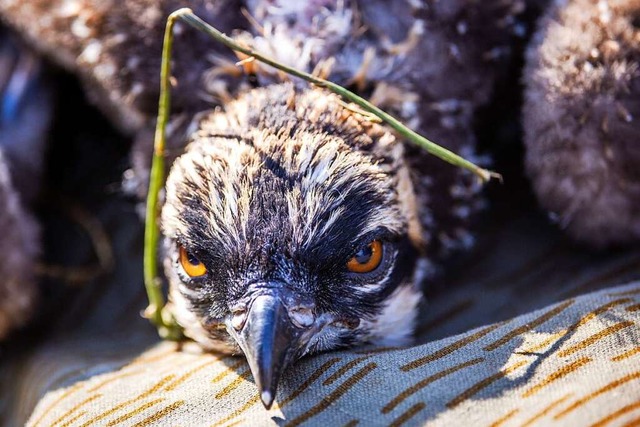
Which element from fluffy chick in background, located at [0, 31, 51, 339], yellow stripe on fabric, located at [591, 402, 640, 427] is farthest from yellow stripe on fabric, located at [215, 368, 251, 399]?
fluffy chick in background, located at [0, 31, 51, 339]

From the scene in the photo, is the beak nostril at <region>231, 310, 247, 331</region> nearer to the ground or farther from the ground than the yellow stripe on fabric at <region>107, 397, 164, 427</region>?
farther from the ground

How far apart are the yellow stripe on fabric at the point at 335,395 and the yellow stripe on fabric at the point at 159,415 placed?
0.74 feet

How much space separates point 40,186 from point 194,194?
89cm

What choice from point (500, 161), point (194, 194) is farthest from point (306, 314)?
point (500, 161)

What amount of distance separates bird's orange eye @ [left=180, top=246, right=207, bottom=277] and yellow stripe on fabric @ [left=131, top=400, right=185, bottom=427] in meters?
0.27

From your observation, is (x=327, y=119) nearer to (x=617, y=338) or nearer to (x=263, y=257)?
(x=263, y=257)

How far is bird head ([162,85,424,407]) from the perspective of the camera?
4.64 ft

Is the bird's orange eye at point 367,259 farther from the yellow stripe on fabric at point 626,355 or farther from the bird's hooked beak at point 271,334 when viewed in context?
the yellow stripe on fabric at point 626,355

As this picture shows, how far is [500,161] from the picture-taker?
2088 mm

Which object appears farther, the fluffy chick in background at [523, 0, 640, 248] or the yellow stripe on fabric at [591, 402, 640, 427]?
the fluffy chick in background at [523, 0, 640, 248]

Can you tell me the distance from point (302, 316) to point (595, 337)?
529mm

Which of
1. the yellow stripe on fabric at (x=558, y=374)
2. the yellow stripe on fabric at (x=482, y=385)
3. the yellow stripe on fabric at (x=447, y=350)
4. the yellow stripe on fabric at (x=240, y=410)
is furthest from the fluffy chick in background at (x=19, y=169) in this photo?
the yellow stripe on fabric at (x=558, y=374)

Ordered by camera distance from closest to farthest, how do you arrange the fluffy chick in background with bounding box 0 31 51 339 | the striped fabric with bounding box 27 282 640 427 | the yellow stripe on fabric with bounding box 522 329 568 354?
the striped fabric with bounding box 27 282 640 427 → the yellow stripe on fabric with bounding box 522 329 568 354 → the fluffy chick in background with bounding box 0 31 51 339

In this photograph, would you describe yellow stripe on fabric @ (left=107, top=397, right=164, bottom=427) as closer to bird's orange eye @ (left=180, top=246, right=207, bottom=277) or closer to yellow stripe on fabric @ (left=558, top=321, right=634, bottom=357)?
bird's orange eye @ (left=180, top=246, right=207, bottom=277)
